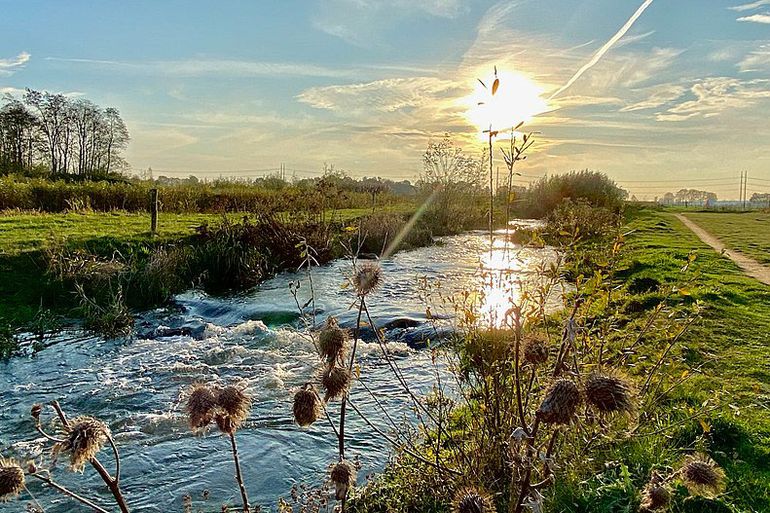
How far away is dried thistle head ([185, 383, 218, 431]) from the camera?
1723 mm

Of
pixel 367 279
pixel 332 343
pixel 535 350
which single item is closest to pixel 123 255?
pixel 367 279

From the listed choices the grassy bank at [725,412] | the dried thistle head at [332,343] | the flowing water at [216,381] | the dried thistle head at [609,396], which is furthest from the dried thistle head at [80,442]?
the grassy bank at [725,412]

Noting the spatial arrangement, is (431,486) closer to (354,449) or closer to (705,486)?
(354,449)

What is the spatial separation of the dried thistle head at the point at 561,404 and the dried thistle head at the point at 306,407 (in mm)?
818

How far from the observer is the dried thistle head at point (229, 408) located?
1762 mm

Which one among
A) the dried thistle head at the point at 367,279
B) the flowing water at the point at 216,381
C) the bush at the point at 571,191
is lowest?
the flowing water at the point at 216,381

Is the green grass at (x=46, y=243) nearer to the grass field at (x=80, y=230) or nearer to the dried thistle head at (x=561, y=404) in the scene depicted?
the grass field at (x=80, y=230)

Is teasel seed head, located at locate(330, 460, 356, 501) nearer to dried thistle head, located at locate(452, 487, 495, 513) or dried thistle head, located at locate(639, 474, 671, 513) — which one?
dried thistle head, located at locate(452, 487, 495, 513)

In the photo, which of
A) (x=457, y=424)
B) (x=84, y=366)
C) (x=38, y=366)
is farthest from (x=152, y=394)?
(x=457, y=424)

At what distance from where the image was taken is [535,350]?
1.94 metres

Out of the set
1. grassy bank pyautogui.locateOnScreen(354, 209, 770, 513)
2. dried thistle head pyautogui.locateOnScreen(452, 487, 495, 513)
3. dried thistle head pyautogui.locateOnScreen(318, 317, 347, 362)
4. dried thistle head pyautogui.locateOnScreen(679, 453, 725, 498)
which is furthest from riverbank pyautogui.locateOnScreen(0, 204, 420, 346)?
dried thistle head pyautogui.locateOnScreen(452, 487, 495, 513)

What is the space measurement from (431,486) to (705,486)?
193 cm

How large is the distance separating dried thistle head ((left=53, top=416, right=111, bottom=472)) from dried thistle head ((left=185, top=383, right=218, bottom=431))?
10.2 inches

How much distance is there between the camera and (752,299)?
883cm
